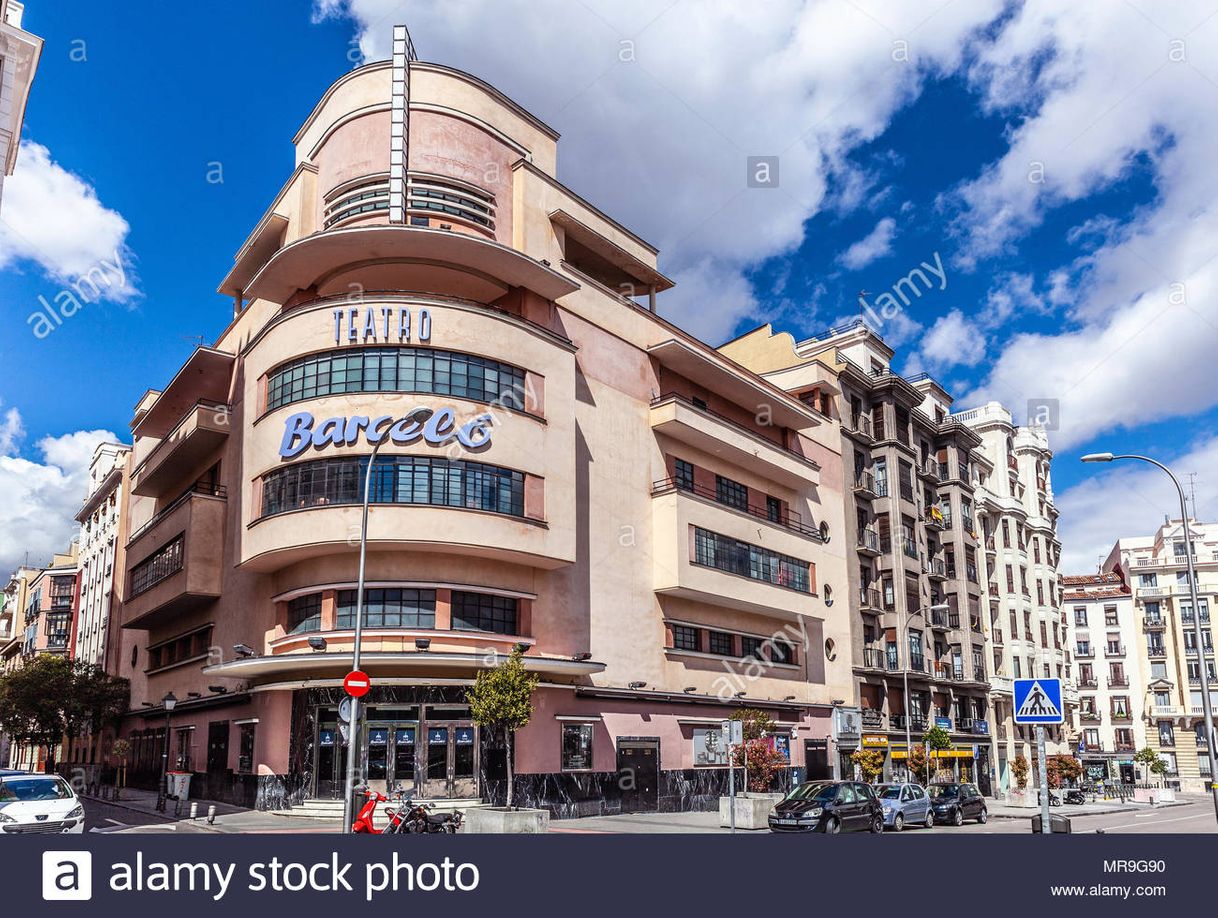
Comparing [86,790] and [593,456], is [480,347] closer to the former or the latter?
[593,456]

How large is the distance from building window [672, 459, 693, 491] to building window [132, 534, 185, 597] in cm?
2032

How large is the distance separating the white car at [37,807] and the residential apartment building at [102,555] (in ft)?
128

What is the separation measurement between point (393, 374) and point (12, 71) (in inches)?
667

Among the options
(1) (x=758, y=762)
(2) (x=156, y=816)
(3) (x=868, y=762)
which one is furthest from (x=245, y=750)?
(3) (x=868, y=762)

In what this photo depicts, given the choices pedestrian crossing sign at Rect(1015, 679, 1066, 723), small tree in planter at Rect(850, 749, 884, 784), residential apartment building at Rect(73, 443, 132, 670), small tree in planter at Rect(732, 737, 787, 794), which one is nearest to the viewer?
pedestrian crossing sign at Rect(1015, 679, 1066, 723)

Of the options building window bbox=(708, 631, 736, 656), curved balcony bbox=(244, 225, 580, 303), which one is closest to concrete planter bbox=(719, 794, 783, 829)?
building window bbox=(708, 631, 736, 656)

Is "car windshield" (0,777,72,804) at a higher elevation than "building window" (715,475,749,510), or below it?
below

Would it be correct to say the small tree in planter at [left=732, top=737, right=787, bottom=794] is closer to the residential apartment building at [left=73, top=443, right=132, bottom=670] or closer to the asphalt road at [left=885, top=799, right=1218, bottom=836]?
the asphalt road at [left=885, top=799, right=1218, bottom=836]

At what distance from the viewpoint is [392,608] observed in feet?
106

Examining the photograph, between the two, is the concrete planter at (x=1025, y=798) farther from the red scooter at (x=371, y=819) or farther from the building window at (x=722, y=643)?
the red scooter at (x=371, y=819)

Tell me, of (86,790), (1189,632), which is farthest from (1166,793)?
(86,790)

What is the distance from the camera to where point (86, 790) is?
170ft

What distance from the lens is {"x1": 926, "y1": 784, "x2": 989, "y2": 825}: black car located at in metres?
35.4

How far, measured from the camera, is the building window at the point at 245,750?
114 ft
